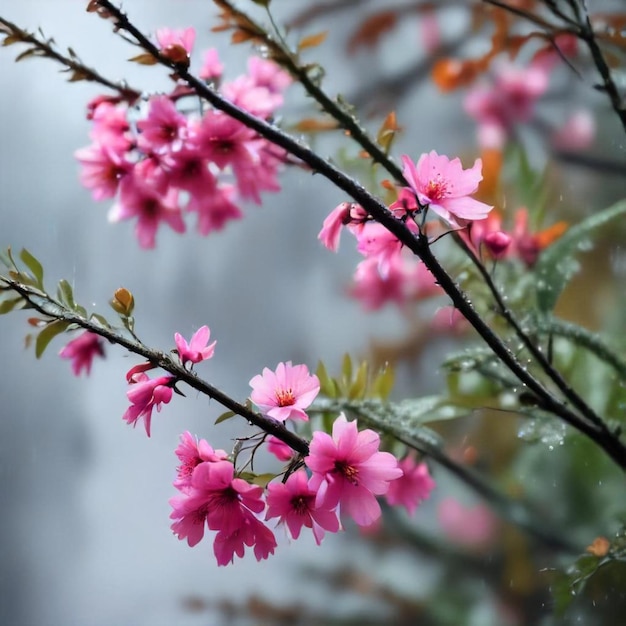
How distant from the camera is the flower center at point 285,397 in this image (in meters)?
0.30

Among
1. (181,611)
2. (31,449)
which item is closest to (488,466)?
(181,611)

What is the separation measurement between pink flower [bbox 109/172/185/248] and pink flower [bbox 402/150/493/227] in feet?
0.61

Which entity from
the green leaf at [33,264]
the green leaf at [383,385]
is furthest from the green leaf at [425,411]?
the green leaf at [33,264]

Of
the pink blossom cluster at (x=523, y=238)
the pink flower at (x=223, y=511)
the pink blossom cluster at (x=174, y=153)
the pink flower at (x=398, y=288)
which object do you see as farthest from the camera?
the pink flower at (x=398, y=288)

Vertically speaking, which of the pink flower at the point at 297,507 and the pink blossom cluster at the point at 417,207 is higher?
the pink blossom cluster at the point at 417,207

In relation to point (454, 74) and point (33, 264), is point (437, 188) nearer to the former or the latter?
point (33, 264)

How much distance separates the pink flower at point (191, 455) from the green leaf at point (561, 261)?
0.84 ft

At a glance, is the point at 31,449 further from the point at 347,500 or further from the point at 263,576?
the point at 347,500

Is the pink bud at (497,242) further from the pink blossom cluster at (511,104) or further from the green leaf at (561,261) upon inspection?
the pink blossom cluster at (511,104)

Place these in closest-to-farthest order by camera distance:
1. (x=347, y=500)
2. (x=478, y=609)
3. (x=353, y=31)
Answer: (x=347, y=500), (x=478, y=609), (x=353, y=31)

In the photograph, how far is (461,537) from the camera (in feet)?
1.86

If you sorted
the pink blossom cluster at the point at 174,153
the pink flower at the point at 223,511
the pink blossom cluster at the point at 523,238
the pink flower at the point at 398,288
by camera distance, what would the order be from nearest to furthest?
the pink flower at the point at 223,511 < the pink blossom cluster at the point at 174,153 < the pink blossom cluster at the point at 523,238 < the pink flower at the point at 398,288

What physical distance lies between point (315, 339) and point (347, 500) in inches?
12.2

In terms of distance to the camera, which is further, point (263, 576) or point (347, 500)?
point (263, 576)
